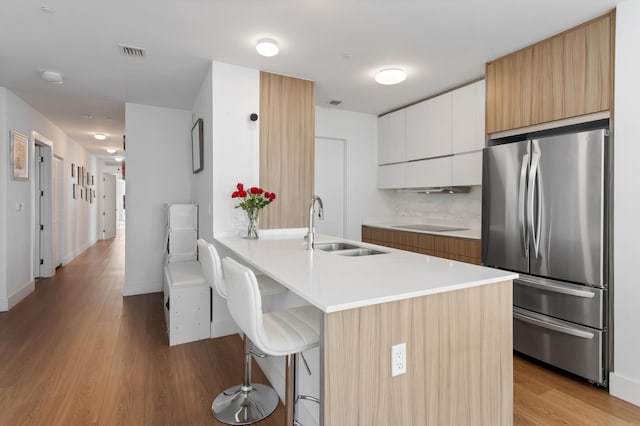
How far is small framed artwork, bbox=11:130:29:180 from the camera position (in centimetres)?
402

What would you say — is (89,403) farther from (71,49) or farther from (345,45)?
(345,45)

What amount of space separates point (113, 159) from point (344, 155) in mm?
8297

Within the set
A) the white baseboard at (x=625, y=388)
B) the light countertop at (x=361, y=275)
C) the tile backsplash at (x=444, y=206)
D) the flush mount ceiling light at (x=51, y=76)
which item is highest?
the flush mount ceiling light at (x=51, y=76)

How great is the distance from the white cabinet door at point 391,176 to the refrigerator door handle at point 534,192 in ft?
6.48

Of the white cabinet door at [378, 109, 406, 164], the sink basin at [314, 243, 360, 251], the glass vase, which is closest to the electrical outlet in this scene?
the sink basin at [314, 243, 360, 251]

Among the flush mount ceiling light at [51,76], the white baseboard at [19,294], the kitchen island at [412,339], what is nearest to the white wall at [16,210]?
the white baseboard at [19,294]

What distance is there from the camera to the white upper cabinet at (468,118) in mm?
3457

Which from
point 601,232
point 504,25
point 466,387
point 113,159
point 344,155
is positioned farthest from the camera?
point 113,159

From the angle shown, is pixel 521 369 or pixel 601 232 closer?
pixel 601 232

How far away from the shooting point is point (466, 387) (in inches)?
59.2

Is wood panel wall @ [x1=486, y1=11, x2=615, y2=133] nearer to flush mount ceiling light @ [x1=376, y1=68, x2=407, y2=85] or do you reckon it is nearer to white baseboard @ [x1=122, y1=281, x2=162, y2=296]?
flush mount ceiling light @ [x1=376, y1=68, x2=407, y2=85]

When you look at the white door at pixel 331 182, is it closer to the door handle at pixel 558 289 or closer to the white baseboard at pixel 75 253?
the door handle at pixel 558 289

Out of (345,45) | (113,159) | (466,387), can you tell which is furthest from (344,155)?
(113,159)

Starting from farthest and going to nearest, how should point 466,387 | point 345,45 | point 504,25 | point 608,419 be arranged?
point 345,45 < point 504,25 < point 608,419 < point 466,387
